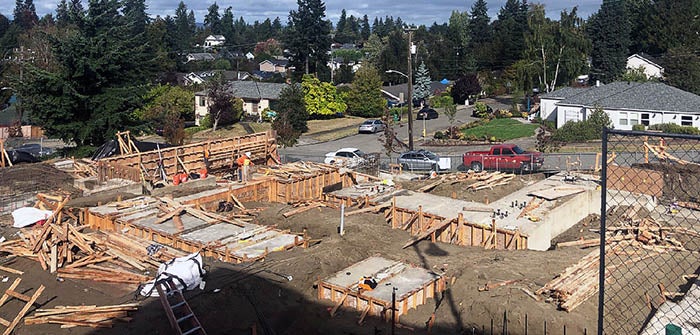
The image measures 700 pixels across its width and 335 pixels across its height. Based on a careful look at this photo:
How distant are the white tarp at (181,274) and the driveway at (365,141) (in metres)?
23.5

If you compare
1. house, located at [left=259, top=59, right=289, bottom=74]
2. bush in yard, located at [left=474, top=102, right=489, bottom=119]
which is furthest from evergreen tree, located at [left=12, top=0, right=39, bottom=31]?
bush in yard, located at [left=474, top=102, right=489, bottom=119]

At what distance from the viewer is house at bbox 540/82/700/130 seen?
4047 centimetres

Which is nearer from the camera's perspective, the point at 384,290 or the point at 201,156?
the point at 384,290

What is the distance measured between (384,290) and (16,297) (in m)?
7.76

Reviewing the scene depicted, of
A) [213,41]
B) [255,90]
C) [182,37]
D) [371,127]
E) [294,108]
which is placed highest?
[213,41]

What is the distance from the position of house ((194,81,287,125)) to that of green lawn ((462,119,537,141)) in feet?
60.0

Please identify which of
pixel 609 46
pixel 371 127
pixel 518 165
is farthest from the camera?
pixel 609 46

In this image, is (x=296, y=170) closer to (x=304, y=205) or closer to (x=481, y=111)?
(x=304, y=205)

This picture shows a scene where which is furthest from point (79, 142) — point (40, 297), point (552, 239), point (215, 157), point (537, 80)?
point (537, 80)

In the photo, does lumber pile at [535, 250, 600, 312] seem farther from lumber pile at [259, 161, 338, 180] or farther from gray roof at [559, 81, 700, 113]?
gray roof at [559, 81, 700, 113]

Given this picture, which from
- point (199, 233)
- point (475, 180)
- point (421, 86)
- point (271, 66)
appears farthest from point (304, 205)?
point (271, 66)

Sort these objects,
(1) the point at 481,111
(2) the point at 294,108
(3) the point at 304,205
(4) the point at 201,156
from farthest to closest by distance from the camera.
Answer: (1) the point at 481,111 < (2) the point at 294,108 < (4) the point at 201,156 < (3) the point at 304,205

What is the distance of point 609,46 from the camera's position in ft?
215

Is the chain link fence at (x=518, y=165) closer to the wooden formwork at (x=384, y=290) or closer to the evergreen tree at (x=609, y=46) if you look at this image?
the wooden formwork at (x=384, y=290)
